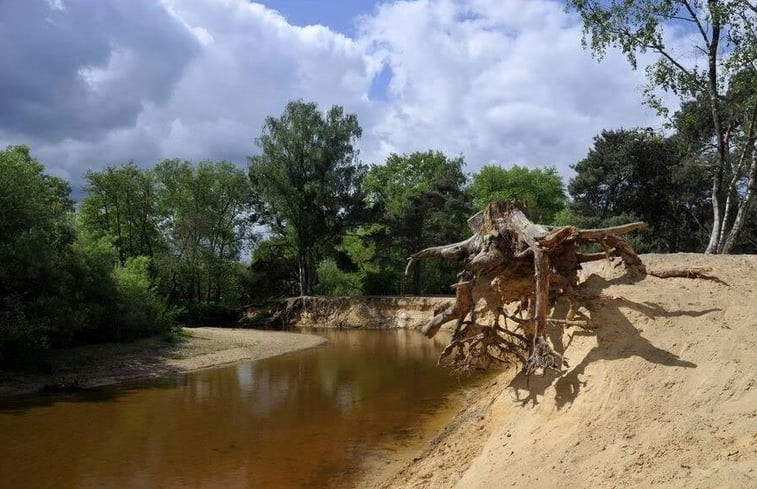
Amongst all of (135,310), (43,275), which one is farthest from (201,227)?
(43,275)

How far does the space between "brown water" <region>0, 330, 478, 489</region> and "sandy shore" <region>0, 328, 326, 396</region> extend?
1137 millimetres

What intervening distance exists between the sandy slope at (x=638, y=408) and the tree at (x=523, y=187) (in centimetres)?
4861

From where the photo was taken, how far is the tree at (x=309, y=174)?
1668 inches

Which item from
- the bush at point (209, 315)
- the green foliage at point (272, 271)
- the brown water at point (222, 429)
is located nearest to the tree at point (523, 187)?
the green foliage at point (272, 271)

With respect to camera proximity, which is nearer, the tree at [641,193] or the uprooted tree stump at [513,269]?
the uprooted tree stump at [513,269]

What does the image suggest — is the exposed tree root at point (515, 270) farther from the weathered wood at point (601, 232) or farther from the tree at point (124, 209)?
the tree at point (124, 209)

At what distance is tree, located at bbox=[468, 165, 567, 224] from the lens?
56503 millimetres

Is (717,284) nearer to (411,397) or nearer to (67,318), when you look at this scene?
(411,397)

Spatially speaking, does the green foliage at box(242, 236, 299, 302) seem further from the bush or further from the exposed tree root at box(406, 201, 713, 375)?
the exposed tree root at box(406, 201, 713, 375)

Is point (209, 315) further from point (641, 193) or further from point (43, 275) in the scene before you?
point (641, 193)

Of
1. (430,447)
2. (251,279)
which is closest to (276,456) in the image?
(430,447)

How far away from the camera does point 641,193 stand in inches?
1336

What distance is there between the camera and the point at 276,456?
9.64 metres

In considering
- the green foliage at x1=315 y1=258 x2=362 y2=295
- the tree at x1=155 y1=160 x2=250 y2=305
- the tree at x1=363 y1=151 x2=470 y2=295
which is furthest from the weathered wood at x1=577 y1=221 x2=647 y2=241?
the green foliage at x1=315 y1=258 x2=362 y2=295
